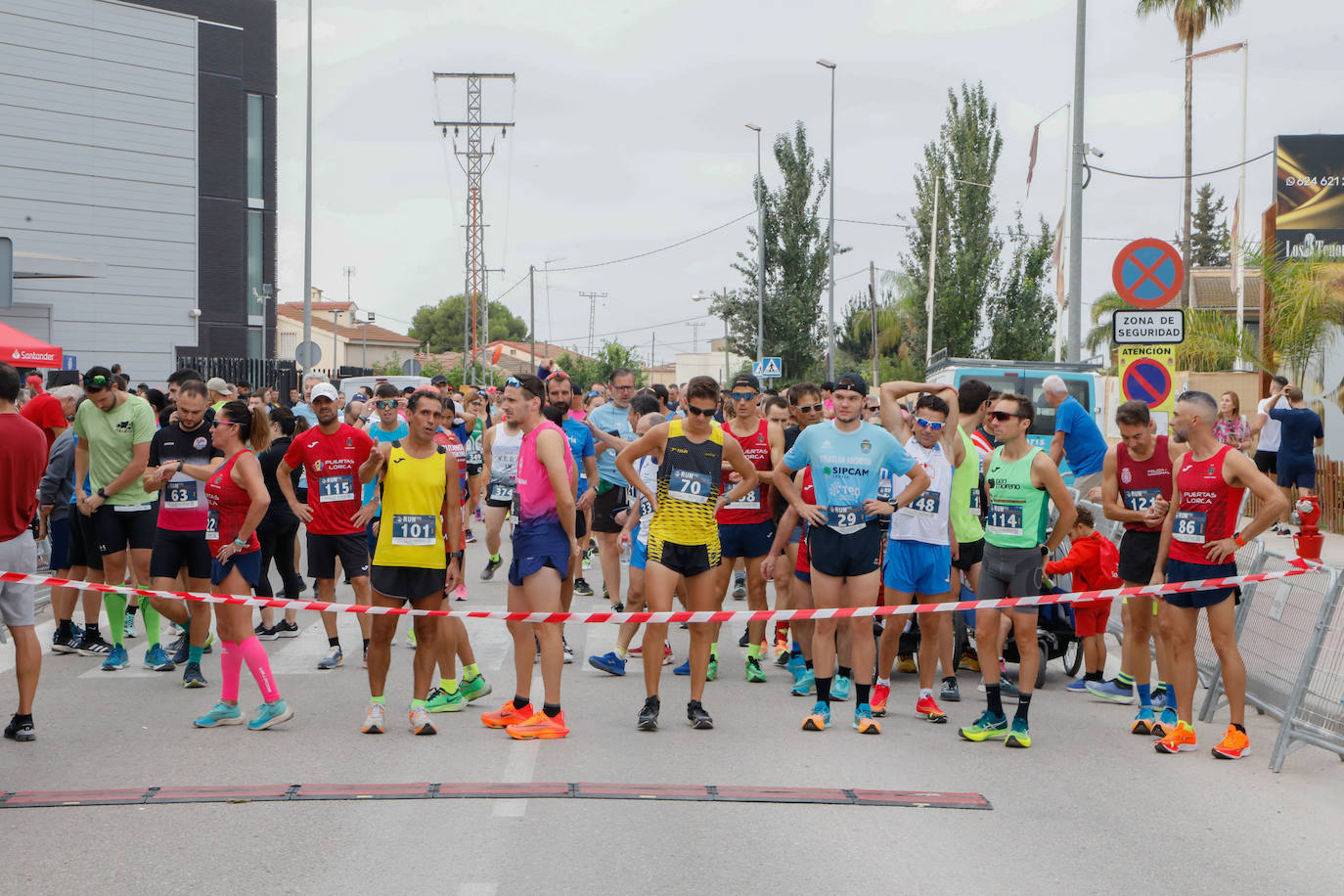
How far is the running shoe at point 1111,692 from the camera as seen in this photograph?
9297 mm

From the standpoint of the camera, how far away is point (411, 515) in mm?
7789

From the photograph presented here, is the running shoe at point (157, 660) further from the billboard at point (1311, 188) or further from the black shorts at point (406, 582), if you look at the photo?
the billboard at point (1311, 188)

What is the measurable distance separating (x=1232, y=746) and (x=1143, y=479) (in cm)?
169

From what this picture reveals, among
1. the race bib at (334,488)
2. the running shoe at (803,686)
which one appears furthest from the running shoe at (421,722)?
the running shoe at (803,686)

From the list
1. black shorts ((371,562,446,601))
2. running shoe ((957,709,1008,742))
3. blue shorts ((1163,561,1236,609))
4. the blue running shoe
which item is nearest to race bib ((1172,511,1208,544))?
blue shorts ((1163,561,1236,609))

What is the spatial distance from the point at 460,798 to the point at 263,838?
3.22ft

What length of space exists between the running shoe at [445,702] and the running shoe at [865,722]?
8.11ft

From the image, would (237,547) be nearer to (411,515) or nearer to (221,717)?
(221,717)

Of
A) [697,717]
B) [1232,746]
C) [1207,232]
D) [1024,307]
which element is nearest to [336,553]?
[697,717]

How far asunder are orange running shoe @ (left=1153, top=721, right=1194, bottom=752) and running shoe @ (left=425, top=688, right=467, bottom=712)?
4182 millimetres

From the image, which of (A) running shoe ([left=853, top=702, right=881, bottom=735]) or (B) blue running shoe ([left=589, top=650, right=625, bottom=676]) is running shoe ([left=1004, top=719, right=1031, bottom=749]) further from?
(B) blue running shoe ([left=589, top=650, right=625, bottom=676])

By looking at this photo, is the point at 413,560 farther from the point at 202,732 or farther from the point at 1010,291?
the point at 1010,291

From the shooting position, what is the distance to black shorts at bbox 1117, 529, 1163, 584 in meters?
8.38

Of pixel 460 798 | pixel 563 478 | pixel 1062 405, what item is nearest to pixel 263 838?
pixel 460 798
